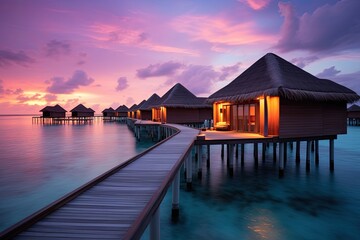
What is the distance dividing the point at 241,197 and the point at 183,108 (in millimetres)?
16746

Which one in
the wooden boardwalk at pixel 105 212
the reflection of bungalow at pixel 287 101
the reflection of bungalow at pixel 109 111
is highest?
the reflection of bungalow at pixel 109 111

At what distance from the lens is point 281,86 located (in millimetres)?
10375

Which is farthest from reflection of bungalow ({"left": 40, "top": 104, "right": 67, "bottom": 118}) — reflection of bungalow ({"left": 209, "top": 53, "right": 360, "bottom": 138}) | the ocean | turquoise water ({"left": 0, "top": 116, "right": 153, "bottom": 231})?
reflection of bungalow ({"left": 209, "top": 53, "right": 360, "bottom": 138})

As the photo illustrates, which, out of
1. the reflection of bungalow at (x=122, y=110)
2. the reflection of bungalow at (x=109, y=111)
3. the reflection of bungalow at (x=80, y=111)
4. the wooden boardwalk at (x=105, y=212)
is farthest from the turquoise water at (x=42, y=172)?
the reflection of bungalow at (x=109, y=111)

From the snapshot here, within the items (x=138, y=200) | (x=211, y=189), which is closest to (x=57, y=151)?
(x=211, y=189)

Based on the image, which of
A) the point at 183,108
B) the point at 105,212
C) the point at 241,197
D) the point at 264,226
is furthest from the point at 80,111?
the point at 105,212

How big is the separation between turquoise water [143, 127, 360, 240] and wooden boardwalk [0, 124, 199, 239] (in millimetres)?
2619

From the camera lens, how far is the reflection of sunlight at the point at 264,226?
621 cm

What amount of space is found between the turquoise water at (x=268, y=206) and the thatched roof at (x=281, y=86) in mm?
4027

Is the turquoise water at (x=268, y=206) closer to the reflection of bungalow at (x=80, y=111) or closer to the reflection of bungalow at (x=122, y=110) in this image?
the reflection of bungalow at (x=80, y=111)

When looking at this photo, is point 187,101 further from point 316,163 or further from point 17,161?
point 17,161

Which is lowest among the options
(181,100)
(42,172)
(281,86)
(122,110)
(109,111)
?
(42,172)

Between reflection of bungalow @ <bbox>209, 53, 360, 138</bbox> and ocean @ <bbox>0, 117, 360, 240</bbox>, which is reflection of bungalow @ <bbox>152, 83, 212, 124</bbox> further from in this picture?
reflection of bungalow @ <bbox>209, 53, 360, 138</bbox>

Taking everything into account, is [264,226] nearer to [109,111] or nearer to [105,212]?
[105,212]
